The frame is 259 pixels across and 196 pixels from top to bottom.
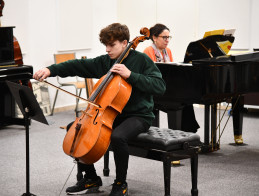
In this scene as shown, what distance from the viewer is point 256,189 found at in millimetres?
3627

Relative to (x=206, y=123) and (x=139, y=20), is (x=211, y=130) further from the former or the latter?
(x=139, y=20)

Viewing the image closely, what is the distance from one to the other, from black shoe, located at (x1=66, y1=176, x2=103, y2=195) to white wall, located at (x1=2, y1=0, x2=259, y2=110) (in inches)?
145

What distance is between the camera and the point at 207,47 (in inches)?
182

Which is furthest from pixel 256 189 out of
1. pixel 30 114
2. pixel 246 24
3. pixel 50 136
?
pixel 246 24

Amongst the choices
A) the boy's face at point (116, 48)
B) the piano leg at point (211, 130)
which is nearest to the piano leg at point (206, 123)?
the piano leg at point (211, 130)

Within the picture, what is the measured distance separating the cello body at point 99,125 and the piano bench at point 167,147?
0.35m

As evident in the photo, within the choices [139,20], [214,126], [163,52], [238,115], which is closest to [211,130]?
[214,126]

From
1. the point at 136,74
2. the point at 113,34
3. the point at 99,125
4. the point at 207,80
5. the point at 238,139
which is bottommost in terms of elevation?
the point at 238,139

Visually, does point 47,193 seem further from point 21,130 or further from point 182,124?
point 21,130

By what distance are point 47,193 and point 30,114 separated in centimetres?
83

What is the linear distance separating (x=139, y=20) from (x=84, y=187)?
5.31m

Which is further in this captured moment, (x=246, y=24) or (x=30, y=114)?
(x=246, y=24)

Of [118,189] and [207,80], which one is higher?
[207,80]

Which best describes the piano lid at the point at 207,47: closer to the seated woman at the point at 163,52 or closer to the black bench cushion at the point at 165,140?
the seated woman at the point at 163,52
